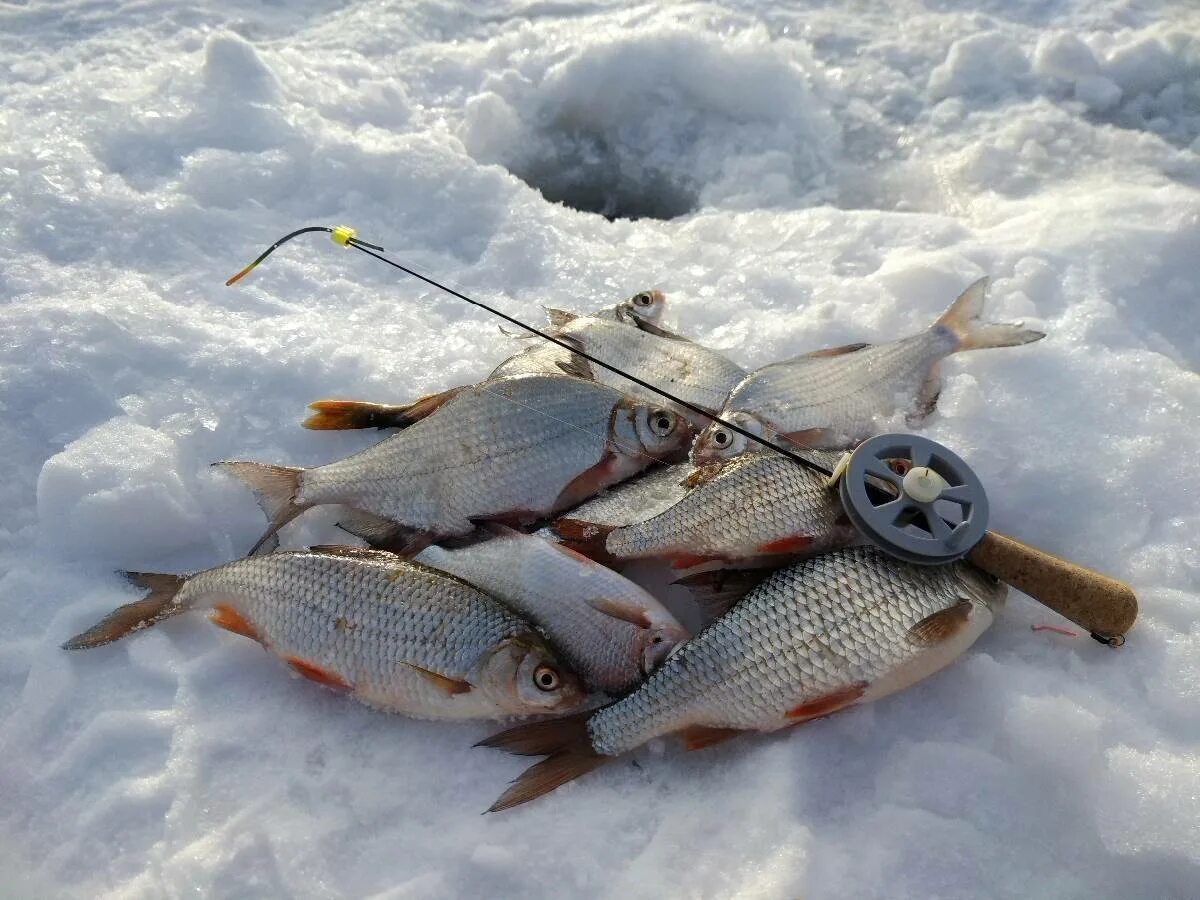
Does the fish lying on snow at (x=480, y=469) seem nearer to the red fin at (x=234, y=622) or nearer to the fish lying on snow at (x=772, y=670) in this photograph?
the red fin at (x=234, y=622)

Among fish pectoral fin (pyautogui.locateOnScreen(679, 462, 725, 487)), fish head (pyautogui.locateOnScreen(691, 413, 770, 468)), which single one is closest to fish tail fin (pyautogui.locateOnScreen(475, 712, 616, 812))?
fish pectoral fin (pyautogui.locateOnScreen(679, 462, 725, 487))

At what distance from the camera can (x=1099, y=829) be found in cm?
193

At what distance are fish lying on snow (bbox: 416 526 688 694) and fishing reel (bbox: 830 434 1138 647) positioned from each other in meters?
0.60

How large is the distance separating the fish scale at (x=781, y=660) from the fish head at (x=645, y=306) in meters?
1.40

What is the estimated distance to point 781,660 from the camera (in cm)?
210

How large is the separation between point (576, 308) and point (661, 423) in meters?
1.07

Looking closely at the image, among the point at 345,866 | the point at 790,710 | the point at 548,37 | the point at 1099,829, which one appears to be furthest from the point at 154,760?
the point at 548,37

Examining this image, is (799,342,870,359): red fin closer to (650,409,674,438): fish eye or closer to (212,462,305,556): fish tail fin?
(650,409,674,438): fish eye

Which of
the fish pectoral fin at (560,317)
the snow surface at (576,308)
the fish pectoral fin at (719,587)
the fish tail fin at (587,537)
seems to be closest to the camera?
the snow surface at (576,308)

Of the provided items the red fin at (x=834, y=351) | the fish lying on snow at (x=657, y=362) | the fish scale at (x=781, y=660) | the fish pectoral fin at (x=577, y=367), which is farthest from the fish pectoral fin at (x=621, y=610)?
the red fin at (x=834, y=351)

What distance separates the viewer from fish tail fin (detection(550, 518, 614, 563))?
96.8 inches

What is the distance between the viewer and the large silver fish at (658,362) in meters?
2.91

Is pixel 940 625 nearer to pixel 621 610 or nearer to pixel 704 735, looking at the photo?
pixel 704 735

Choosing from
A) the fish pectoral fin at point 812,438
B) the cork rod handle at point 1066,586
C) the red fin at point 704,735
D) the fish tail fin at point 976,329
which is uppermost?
the fish tail fin at point 976,329
